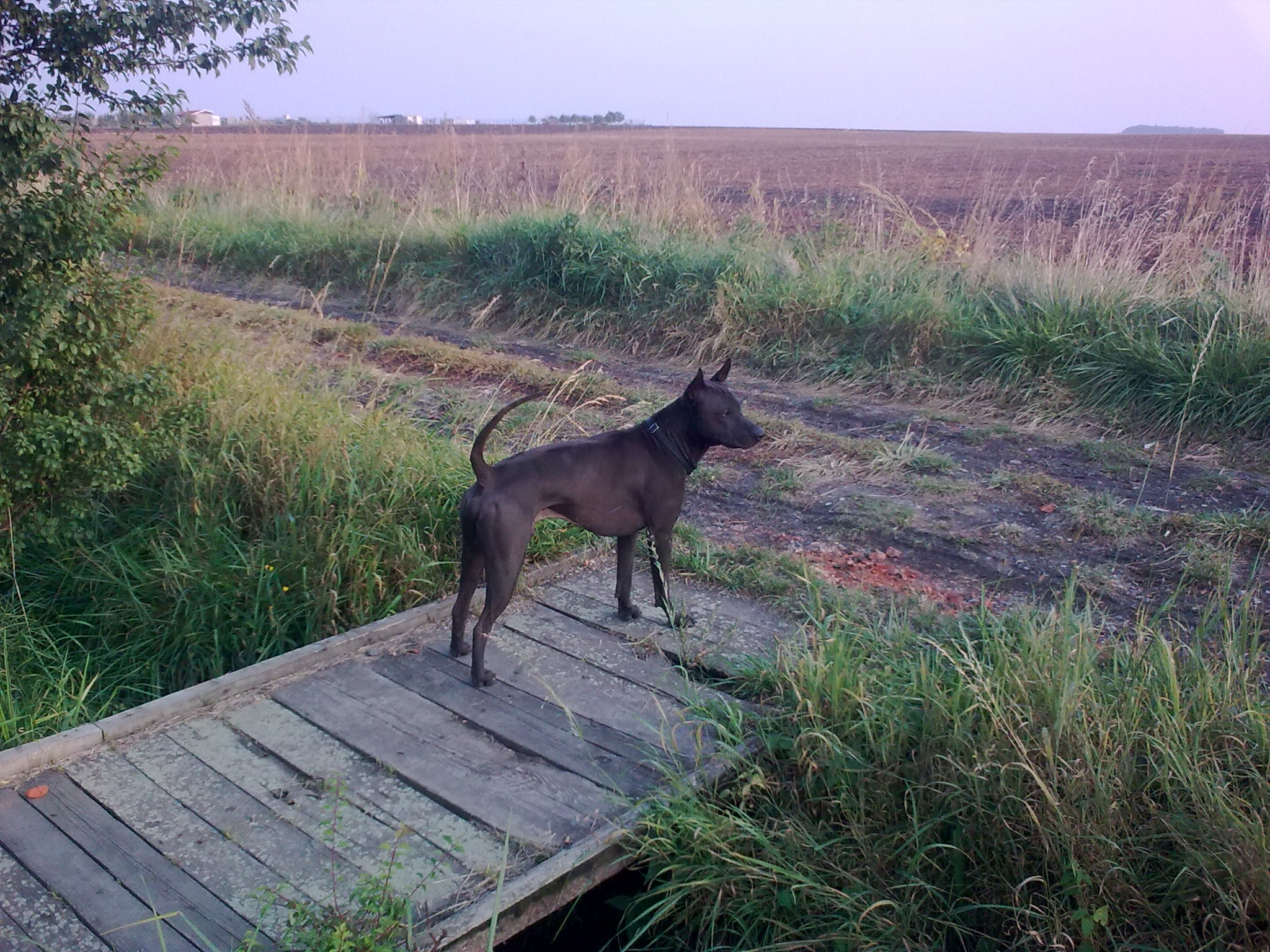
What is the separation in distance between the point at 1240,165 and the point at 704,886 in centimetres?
2355

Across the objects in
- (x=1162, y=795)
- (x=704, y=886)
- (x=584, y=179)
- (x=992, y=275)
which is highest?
(x=584, y=179)

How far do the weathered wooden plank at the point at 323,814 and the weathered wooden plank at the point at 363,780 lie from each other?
3 centimetres

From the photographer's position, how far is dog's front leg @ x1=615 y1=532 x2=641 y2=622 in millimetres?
3596

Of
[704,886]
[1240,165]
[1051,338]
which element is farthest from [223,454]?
[1240,165]

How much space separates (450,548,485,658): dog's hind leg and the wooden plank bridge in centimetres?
6

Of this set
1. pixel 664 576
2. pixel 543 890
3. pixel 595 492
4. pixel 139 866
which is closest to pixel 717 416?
pixel 595 492

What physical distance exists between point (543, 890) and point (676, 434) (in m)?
1.63

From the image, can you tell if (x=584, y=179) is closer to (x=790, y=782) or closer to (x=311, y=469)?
(x=311, y=469)

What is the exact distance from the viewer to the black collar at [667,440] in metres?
3.45

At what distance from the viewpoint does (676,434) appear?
347 centimetres

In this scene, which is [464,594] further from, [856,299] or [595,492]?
[856,299]

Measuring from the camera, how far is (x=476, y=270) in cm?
988

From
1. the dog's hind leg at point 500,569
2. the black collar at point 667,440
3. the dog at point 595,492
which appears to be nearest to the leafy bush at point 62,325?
the dog at point 595,492

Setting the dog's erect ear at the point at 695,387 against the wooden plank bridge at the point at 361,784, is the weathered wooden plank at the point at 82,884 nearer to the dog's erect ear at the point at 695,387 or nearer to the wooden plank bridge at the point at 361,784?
the wooden plank bridge at the point at 361,784
